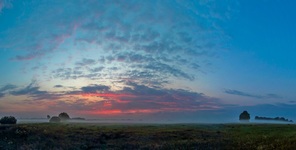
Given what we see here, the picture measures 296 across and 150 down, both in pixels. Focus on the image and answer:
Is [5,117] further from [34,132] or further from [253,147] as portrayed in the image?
[253,147]

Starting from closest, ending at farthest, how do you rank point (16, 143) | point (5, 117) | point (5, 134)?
1. point (16, 143)
2. point (5, 134)
3. point (5, 117)

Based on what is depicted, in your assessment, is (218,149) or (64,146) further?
(64,146)

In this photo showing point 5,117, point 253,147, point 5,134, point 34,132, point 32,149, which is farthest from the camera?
point 5,117

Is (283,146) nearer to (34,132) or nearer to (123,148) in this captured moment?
(123,148)

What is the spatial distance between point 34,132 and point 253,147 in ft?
105

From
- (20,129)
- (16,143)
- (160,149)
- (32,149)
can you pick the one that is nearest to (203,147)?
(160,149)

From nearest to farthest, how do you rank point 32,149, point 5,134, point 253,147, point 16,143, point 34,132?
point 253,147 < point 32,149 < point 16,143 < point 5,134 < point 34,132

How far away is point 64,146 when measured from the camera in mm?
38719

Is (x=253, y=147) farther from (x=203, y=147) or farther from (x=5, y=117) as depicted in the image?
(x=5, y=117)

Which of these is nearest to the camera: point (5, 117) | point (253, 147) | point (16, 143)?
point (253, 147)

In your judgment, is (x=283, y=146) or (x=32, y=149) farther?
(x=32, y=149)

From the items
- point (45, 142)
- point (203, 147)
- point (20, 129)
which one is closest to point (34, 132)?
point (20, 129)

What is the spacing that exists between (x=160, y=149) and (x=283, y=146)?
14205 millimetres

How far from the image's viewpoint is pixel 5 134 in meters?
40.5
